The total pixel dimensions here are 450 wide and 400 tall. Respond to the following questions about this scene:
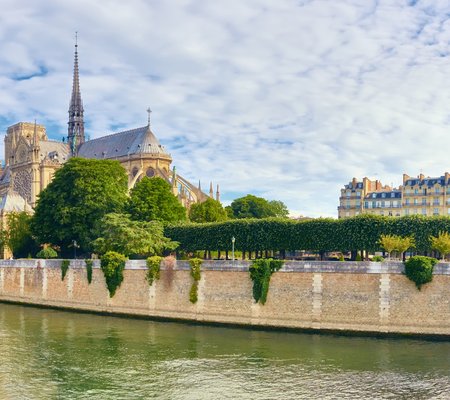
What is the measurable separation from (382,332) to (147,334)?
408 inches

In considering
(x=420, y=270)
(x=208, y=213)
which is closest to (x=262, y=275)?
(x=420, y=270)

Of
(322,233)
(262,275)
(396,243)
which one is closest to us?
(262,275)

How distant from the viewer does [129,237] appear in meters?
39.1

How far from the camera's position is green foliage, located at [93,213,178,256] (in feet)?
128

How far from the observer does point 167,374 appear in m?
21.4

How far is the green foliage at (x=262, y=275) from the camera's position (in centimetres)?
3022

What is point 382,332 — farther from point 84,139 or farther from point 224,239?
point 84,139

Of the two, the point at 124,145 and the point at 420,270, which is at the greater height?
the point at 124,145

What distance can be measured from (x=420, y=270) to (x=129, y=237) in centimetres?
1842

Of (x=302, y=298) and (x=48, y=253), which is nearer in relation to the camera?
(x=302, y=298)

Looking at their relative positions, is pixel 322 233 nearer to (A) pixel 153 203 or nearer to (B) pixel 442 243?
(B) pixel 442 243

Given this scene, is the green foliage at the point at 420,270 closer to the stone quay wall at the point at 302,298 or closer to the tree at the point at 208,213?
the stone quay wall at the point at 302,298

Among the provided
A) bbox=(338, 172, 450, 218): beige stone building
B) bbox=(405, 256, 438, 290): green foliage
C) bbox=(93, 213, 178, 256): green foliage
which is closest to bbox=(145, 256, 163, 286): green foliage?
bbox=(93, 213, 178, 256): green foliage

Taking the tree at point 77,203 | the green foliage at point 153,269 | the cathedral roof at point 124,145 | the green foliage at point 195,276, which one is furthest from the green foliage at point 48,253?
the cathedral roof at point 124,145
